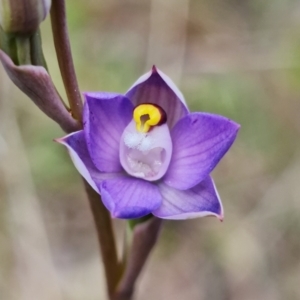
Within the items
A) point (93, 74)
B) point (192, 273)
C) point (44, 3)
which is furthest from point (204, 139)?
point (93, 74)

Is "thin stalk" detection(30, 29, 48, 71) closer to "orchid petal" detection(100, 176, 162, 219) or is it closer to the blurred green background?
"orchid petal" detection(100, 176, 162, 219)

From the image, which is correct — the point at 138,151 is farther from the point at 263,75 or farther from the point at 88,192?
the point at 263,75

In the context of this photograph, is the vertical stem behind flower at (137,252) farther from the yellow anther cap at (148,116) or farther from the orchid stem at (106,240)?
the yellow anther cap at (148,116)

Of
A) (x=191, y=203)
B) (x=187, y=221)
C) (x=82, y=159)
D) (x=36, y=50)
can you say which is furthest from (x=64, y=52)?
(x=187, y=221)

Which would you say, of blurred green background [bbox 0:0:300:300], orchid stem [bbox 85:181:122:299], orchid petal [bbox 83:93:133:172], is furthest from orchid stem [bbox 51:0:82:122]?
blurred green background [bbox 0:0:300:300]

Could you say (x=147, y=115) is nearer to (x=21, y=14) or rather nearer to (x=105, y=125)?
(x=105, y=125)

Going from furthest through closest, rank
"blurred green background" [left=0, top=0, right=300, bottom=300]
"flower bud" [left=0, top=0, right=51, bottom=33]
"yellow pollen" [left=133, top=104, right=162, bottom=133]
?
"blurred green background" [left=0, top=0, right=300, bottom=300] → "yellow pollen" [left=133, top=104, right=162, bottom=133] → "flower bud" [left=0, top=0, right=51, bottom=33]
